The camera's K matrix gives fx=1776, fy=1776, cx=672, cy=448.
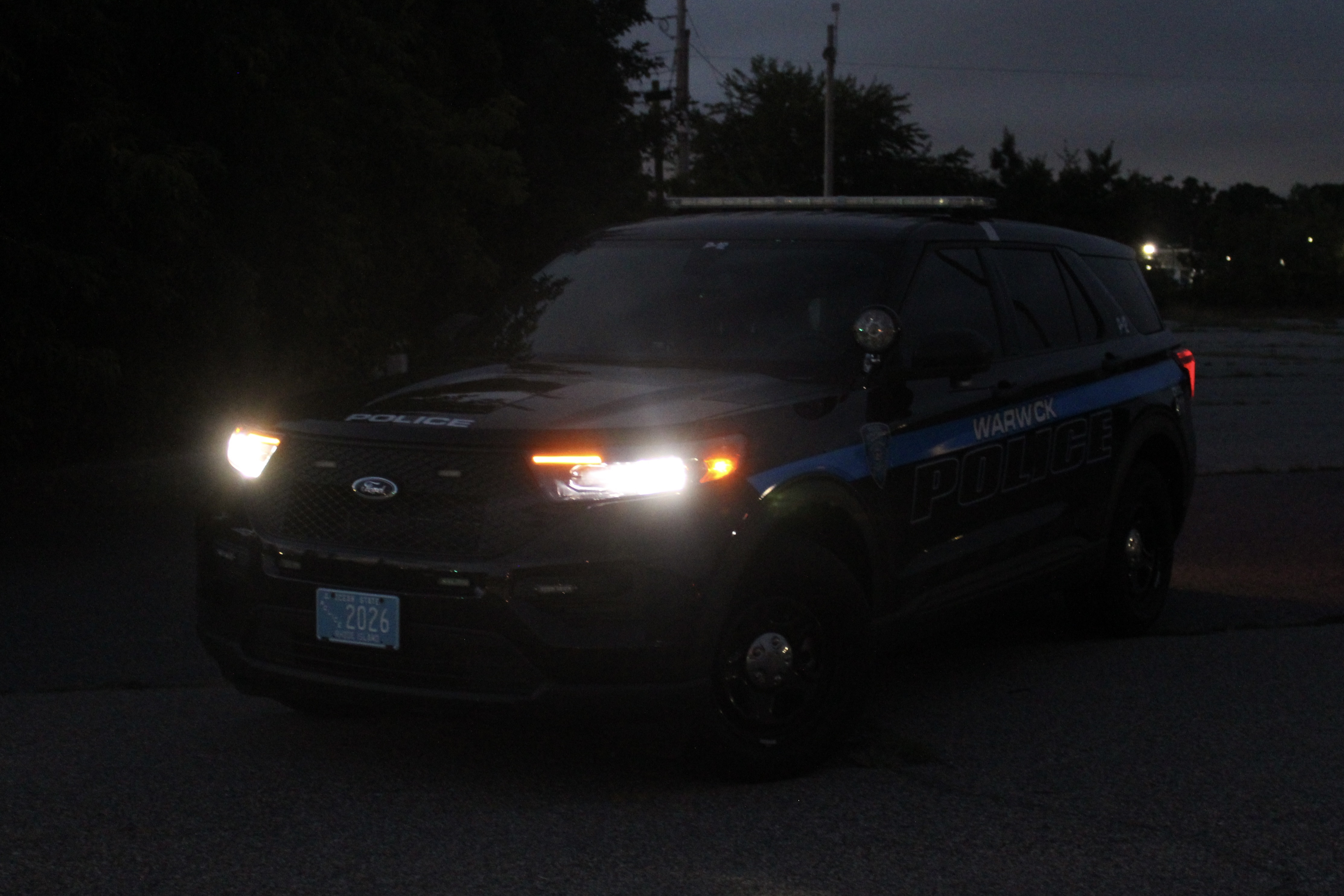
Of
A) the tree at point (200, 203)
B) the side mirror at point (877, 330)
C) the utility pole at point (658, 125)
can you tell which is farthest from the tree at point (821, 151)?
the side mirror at point (877, 330)

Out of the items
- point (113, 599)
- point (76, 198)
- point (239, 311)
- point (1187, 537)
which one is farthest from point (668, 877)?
point (239, 311)

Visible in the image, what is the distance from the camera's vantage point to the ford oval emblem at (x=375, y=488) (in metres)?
4.94

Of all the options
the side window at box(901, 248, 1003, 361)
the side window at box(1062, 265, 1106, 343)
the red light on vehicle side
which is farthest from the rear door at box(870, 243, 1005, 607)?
the red light on vehicle side

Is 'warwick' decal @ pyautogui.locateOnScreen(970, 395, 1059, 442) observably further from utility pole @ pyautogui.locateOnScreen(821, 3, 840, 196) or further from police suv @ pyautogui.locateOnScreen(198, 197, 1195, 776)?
utility pole @ pyautogui.locateOnScreen(821, 3, 840, 196)

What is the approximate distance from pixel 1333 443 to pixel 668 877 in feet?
44.4

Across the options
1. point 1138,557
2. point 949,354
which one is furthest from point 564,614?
point 1138,557

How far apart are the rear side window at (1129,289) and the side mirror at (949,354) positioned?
2014 mm

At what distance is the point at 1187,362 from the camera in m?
8.23

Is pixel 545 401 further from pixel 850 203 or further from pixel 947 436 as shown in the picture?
pixel 850 203

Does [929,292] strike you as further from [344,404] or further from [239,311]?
[239,311]

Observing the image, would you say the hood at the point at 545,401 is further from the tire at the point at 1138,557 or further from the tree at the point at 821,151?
the tree at the point at 821,151

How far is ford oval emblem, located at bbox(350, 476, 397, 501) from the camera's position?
4.94m

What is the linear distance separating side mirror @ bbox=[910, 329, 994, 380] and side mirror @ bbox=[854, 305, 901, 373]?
0.11 metres

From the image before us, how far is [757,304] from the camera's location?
6.09 metres
